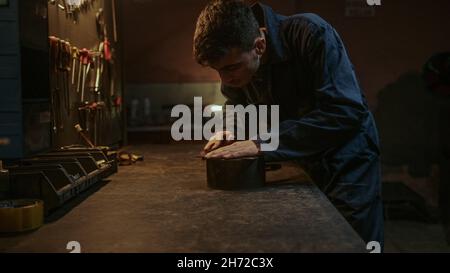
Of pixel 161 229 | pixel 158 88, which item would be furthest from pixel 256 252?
pixel 158 88

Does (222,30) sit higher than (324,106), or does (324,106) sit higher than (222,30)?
(222,30)

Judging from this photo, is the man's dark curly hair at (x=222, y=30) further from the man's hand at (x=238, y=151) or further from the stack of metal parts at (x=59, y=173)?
the stack of metal parts at (x=59, y=173)

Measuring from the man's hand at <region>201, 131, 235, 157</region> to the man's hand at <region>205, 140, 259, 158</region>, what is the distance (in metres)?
0.26

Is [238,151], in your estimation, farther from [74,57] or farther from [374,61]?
[374,61]

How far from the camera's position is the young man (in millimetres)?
1419

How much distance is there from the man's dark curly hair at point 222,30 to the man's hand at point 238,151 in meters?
0.27

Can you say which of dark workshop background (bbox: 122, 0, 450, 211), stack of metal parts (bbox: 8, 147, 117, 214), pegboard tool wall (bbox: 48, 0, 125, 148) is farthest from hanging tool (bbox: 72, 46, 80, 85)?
dark workshop background (bbox: 122, 0, 450, 211)

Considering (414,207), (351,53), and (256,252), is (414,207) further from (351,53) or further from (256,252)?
(256,252)

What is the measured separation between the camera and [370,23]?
4078mm

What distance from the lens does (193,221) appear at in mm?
1069

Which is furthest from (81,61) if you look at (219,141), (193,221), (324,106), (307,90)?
(193,221)

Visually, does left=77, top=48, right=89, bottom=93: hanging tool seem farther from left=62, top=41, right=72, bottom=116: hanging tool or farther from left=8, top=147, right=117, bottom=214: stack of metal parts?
left=8, top=147, right=117, bottom=214: stack of metal parts

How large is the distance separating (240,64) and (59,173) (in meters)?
0.62
